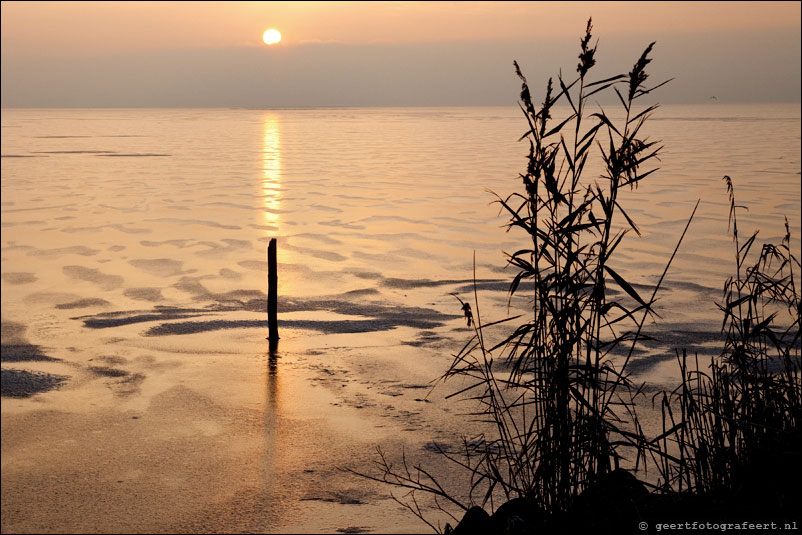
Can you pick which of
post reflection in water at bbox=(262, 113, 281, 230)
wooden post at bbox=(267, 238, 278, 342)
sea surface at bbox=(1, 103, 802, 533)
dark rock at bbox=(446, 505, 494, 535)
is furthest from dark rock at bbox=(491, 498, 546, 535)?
post reflection in water at bbox=(262, 113, 281, 230)

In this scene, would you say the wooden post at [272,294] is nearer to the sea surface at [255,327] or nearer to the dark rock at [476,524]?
the sea surface at [255,327]

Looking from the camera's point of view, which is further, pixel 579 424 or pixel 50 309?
pixel 50 309

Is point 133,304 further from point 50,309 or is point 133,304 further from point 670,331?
point 670,331

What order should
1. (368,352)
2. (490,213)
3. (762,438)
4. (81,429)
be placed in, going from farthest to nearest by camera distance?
(490,213), (368,352), (81,429), (762,438)

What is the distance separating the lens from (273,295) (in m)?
12.0

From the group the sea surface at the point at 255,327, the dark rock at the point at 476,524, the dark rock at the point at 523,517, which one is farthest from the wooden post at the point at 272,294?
the dark rock at the point at 523,517

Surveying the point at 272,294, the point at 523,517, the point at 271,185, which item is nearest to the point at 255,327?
the point at 272,294

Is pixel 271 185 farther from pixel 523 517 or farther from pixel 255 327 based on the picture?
pixel 523 517

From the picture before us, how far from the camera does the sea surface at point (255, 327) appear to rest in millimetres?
7723

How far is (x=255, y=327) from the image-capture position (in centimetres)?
1330

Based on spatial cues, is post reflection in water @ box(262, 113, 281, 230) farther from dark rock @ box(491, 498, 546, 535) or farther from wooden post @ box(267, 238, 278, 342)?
dark rock @ box(491, 498, 546, 535)

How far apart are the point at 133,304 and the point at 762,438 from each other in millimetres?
12098

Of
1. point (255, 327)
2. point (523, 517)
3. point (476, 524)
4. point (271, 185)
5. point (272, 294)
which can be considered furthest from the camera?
point (271, 185)

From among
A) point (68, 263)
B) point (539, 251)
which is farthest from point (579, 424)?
point (68, 263)
